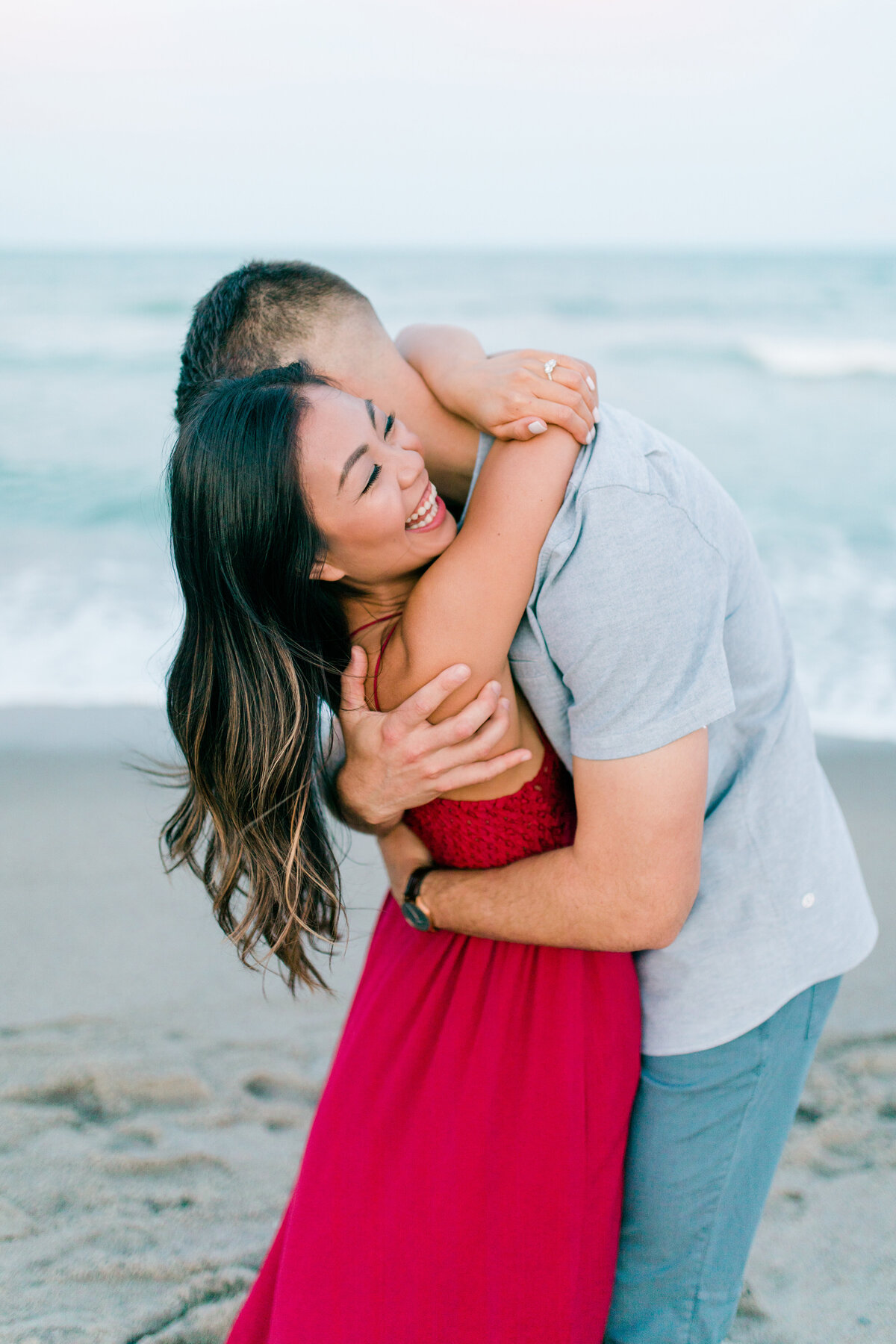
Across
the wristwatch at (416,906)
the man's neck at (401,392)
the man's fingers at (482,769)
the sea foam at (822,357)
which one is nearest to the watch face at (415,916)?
the wristwatch at (416,906)

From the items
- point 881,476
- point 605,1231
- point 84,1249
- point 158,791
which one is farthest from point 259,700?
point 881,476

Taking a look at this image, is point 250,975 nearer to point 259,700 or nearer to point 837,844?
point 259,700

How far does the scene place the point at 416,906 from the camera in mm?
1798

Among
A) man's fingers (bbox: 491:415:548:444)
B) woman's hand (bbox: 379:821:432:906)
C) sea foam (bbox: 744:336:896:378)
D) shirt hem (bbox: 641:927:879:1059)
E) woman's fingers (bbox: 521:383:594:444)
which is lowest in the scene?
shirt hem (bbox: 641:927:879:1059)

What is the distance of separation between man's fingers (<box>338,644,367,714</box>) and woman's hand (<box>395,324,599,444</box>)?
475 millimetres

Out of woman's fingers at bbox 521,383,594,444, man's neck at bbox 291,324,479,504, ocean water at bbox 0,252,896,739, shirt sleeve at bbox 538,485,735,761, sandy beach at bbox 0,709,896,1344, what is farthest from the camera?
ocean water at bbox 0,252,896,739

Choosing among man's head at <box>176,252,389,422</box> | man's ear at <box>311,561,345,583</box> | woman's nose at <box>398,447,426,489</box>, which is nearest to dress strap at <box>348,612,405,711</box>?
man's ear at <box>311,561,345,583</box>

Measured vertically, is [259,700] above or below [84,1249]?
above

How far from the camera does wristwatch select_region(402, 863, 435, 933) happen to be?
1791mm

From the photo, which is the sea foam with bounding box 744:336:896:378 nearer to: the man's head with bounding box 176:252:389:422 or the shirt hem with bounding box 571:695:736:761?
the man's head with bounding box 176:252:389:422

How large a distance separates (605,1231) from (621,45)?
1718 cm

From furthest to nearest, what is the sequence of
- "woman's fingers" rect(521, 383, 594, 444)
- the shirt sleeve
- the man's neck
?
the man's neck → "woman's fingers" rect(521, 383, 594, 444) → the shirt sleeve

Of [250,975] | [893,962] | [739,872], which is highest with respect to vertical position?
[739,872]

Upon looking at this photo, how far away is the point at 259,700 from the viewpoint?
5.60 feet
